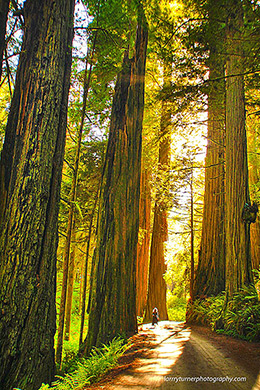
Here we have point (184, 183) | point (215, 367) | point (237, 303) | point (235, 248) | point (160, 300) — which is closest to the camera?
point (215, 367)

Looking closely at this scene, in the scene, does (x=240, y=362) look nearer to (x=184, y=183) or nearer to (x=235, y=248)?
(x=235, y=248)

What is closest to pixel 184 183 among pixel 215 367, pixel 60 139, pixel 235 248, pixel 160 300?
pixel 235 248

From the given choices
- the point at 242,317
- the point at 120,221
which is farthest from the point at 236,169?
the point at 242,317

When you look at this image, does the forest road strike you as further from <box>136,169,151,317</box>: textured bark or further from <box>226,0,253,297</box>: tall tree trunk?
<box>136,169,151,317</box>: textured bark

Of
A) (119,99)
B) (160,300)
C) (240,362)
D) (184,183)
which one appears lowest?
(160,300)

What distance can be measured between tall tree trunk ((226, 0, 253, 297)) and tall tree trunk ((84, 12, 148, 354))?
2.34 metres

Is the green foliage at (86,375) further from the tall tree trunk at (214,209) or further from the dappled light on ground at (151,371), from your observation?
the tall tree trunk at (214,209)

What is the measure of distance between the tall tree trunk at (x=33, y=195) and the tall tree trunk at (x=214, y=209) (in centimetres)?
495

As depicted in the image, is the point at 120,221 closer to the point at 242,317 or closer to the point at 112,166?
the point at 112,166

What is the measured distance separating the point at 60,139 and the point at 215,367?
3.83 metres

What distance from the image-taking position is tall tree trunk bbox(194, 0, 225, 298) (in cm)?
786

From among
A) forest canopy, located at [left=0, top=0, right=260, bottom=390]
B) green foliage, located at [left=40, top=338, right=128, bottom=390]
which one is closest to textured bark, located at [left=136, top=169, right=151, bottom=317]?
forest canopy, located at [left=0, top=0, right=260, bottom=390]

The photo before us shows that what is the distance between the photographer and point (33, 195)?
3.44 metres

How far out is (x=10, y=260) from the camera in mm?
3219
